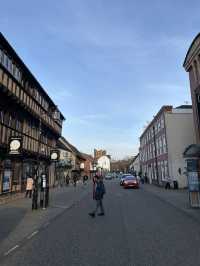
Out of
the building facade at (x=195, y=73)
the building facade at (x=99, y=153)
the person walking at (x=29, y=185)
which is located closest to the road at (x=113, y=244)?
the person walking at (x=29, y=185)

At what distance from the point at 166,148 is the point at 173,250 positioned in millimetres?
26631

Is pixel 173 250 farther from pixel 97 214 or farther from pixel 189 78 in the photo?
pixel 189 78

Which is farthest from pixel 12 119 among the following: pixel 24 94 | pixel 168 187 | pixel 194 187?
pixel 168 187

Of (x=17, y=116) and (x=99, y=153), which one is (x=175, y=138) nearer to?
(x=17, y=116)

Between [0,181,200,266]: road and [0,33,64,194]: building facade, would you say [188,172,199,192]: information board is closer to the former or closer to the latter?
[0,181,200,266]: road

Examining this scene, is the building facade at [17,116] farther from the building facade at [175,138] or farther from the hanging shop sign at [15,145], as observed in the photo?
the building facade at [175,138]

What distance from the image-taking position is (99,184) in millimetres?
11914

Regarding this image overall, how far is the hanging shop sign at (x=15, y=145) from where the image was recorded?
15.3 m

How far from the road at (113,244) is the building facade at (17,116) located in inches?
304

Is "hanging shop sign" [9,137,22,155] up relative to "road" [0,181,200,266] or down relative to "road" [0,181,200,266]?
up

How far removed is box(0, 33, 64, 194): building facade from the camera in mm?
16663

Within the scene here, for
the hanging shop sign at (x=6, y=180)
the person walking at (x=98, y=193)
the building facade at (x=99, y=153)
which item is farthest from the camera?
the building facade at (x=99, y=153)

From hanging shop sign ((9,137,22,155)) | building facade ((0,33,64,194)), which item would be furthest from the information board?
hanging shop sign ((9,137,22,155))

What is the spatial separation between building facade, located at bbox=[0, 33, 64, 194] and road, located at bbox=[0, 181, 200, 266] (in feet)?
25.3
